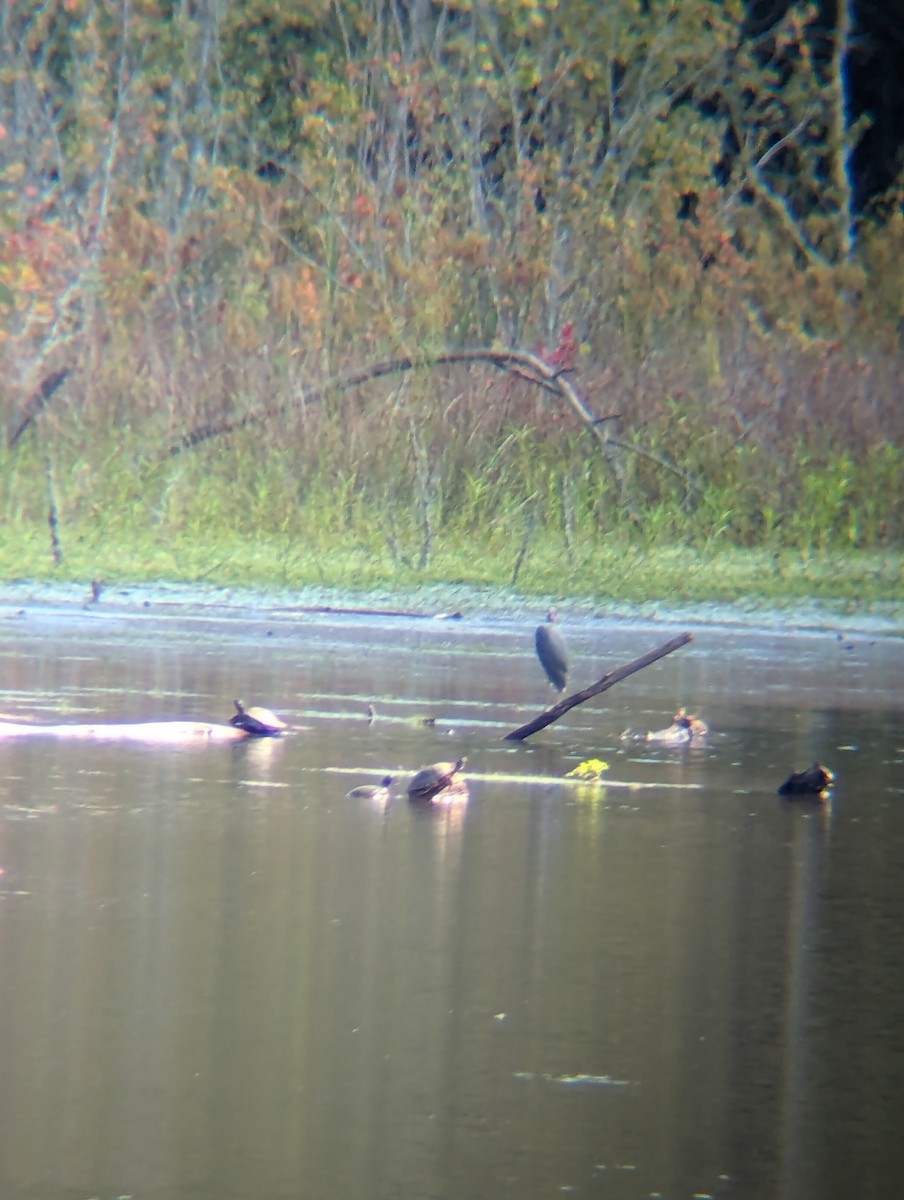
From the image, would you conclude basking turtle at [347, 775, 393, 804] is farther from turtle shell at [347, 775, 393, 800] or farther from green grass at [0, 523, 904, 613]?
green grass at [0, 523, 904, 613]

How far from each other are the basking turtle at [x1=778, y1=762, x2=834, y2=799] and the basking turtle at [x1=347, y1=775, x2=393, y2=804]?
1.28 metres

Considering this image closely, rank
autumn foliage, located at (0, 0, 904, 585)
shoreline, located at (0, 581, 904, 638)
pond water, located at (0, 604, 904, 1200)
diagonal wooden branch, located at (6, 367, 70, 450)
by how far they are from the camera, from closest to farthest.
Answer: pond water, located at (0, 604, 904, 1200) → shoreline, located at (0, 581, 904, 638) → autumn foliage, located at (0, 0, 904, 585) → diagonal wooden branch, located at (6, 367, 70, 450)

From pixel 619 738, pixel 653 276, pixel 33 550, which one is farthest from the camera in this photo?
pixel 653 276

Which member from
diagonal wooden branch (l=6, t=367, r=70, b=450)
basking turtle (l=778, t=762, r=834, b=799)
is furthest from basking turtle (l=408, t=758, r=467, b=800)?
diagonal wooden branch (l=6, t=367, r=70, b=450)

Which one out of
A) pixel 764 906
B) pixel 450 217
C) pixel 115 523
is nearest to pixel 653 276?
pixel 450 217

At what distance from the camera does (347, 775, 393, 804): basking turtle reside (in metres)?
7.18

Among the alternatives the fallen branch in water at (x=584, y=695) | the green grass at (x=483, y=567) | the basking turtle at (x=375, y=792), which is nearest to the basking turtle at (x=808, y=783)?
the fallen branch in water at (x=584, y=695)

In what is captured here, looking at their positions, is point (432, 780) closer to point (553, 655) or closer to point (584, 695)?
point (584, 695)

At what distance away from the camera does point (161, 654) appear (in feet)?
36.1

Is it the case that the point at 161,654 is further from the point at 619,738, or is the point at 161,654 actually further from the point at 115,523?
the point at 115,523

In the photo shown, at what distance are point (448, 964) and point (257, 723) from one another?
11.2 ft

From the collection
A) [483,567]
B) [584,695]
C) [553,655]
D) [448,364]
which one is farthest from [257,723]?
[448,364]

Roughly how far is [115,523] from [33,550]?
0.82 meters

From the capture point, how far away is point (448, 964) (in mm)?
5090
